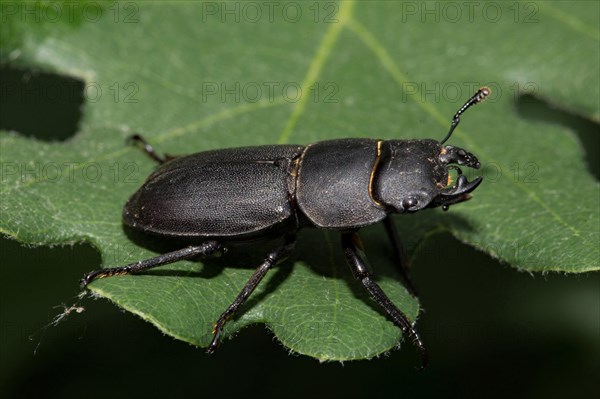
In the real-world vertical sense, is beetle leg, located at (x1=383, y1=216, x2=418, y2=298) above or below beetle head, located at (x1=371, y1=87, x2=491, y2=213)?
below

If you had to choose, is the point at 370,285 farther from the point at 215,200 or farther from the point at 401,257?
the point at 215,200

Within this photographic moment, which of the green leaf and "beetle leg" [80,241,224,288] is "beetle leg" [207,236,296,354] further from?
"beetle leg" [80,241,224,288]

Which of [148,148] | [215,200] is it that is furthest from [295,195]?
[148,148]

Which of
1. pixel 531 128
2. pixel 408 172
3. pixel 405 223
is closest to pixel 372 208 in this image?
pixel 408 172

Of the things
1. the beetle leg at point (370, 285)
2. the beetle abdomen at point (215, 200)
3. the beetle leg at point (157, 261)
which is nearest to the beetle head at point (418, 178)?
the beetle leg at point (370, 285)

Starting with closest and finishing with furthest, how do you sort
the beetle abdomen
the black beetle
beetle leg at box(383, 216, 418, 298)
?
the black beetle
the beetle abdomen
beetle leg at box(383, 216, 418, 298)

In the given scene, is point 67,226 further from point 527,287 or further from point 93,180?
point 527,287

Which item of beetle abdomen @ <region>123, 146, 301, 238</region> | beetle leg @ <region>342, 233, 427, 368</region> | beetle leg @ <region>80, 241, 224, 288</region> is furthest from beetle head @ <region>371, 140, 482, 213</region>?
beetle leg @ <region>80, 241, 224, 288</region>
